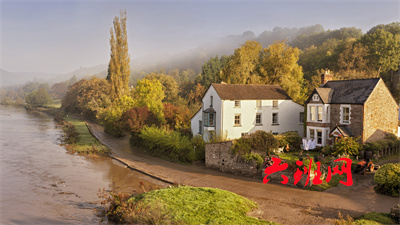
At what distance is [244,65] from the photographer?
166ft

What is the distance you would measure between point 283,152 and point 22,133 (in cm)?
5064

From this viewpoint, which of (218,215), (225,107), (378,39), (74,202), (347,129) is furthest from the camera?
(378,39)

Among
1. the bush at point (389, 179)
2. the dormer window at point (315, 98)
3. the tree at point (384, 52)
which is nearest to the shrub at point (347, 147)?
the dormer window at point (315, 98)

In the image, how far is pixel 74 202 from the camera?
71.0 feet

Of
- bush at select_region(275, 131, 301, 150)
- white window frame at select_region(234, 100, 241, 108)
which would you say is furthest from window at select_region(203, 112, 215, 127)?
bush at select_region(275, 131, 301, 150)

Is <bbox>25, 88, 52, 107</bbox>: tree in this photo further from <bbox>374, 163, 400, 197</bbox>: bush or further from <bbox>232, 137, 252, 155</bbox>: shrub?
<bbox>374, 163, 400, 197</bbox>: bush

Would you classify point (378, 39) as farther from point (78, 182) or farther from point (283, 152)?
point (78, 182)

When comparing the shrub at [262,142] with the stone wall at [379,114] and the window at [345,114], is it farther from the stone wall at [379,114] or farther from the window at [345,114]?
the stone wall at [379,114]

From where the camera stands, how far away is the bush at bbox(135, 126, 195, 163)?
33.4 m

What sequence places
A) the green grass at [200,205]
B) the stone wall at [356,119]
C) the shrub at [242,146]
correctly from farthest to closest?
the stone wall at [356,119], the shrub at [242,146], the green grass at [200,205]

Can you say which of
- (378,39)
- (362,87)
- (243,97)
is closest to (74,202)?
(243,97)

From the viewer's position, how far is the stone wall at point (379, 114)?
30859mm

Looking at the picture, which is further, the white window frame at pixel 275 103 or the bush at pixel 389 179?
the white window frame at pixel 275 103

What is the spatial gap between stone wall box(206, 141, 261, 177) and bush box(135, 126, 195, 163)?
284cm
